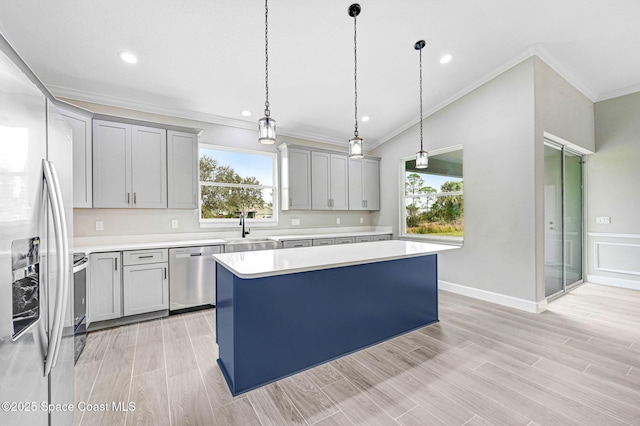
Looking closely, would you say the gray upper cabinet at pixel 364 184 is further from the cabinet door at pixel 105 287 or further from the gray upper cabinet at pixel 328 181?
the cabinet door at pixel 105 287

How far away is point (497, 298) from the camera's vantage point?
3779 millimetres

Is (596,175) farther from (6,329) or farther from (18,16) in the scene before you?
(18,16)

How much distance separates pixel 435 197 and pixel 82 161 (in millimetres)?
4924

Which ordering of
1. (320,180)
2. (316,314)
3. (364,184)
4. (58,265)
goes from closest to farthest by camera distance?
1. (58,265)
2. (316,314)
3. (320,180)
4. (364,184)

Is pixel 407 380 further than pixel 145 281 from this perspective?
No

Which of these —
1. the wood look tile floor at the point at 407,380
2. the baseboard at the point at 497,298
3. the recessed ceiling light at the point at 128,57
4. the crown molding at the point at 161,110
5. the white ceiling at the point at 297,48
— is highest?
the white ceiling at the point at 297,48

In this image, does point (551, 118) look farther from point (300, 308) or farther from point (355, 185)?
point (300, 308)

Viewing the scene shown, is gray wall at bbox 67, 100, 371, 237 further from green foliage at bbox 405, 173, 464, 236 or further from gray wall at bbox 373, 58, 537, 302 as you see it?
gray wall at bbox 373, 58, 537, 302

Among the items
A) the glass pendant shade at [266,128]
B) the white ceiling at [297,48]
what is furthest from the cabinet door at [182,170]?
the glass pendant shade at [266,128]

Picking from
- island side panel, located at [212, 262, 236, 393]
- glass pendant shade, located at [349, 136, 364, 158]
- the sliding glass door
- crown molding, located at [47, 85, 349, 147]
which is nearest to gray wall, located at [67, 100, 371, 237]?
crown molding, located at [47, 85, 349, 147]

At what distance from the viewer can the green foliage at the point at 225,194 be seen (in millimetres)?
4234

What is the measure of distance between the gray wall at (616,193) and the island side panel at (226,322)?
5940mm

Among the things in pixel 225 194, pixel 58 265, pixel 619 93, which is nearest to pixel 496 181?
pixel 619 93

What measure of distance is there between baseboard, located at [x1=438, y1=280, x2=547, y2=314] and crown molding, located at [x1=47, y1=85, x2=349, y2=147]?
3.43 meters
